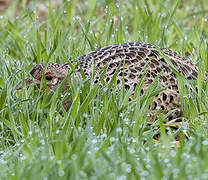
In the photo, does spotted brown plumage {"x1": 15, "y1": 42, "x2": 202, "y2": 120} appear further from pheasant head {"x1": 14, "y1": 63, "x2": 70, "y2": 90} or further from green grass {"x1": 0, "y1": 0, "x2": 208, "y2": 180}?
green grass {"x1": 0, "y1": 0, "x2": 208, "y2": 180}

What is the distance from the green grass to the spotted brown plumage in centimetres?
13

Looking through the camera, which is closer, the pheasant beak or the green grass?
the green grass

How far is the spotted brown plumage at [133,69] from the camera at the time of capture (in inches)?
179

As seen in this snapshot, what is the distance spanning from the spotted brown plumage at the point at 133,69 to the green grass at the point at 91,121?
0.13 metres

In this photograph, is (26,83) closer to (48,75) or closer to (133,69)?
(48,75)

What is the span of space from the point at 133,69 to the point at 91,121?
2.43 ft

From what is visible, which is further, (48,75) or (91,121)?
(48,75)

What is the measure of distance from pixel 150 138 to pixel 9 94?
1.21 m

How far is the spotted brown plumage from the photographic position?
454 cm

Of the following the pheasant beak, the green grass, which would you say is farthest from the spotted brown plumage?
the green grass

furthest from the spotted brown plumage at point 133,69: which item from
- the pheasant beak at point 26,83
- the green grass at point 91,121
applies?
the green grass at point 91,121

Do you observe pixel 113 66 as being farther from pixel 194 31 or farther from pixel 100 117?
pixel 194 31

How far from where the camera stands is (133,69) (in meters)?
4.60

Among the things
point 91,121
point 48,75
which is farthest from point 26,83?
point 91,121
